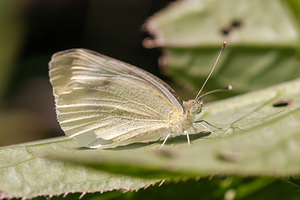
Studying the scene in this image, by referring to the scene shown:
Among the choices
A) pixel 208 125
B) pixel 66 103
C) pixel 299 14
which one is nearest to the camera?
pixel 208 125

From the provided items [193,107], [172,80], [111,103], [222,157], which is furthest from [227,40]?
[222,157]

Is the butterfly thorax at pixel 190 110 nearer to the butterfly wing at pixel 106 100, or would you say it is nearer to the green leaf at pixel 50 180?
the butterfly wing at pixel 106 100

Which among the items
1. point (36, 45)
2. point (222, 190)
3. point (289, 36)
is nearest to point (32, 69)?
point (36, 45)

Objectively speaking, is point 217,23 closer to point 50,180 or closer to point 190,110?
point 190,110

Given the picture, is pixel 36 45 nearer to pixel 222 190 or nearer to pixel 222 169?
pixel 222 190

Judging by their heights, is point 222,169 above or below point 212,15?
below

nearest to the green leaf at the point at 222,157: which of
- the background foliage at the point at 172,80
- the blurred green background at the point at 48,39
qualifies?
the background foliage at the point at 172,80

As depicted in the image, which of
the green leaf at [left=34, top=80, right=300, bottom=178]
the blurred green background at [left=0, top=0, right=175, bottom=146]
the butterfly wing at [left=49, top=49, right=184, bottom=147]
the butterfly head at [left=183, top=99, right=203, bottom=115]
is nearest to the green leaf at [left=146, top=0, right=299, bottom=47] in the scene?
the butterfly wing at [left=49, top=49, right=184, bottom=147]
